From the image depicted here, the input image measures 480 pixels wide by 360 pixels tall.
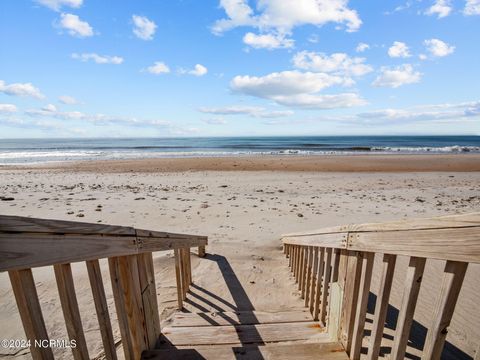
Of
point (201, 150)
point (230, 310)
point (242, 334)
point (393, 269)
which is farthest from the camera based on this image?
point (201, 150)

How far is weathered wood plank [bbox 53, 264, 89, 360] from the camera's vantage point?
121cm

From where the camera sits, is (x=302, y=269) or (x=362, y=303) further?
(x=302, y=269)

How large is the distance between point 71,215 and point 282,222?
5.81 metres

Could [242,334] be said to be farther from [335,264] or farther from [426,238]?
[426,238]

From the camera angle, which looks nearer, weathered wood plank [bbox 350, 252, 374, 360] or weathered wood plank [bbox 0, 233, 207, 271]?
weathered wood plank [bbox 0, 233, 207, 271]

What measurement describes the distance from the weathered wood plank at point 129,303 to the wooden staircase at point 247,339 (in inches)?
7.4

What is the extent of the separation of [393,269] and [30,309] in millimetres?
1674

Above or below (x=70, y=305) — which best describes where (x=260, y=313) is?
below

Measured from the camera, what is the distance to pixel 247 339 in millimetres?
2309

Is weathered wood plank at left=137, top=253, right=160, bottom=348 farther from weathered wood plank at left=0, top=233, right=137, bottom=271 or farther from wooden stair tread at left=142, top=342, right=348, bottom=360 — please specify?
weathered wood plank at left=0, top=233, right=137, bottom=271

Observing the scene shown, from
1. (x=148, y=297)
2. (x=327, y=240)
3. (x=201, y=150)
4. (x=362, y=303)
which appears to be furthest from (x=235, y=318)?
(x=201, y=150)

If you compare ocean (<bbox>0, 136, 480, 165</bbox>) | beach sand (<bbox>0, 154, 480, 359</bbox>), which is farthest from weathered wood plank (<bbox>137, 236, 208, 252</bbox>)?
ocean (<bbox>0, 136, 480, 165</bbox>)

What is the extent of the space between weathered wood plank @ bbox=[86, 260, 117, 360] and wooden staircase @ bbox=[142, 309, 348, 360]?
54 cm

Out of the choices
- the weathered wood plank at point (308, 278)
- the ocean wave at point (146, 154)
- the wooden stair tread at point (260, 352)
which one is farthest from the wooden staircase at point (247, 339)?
the ocean wave at point (146, 154)
